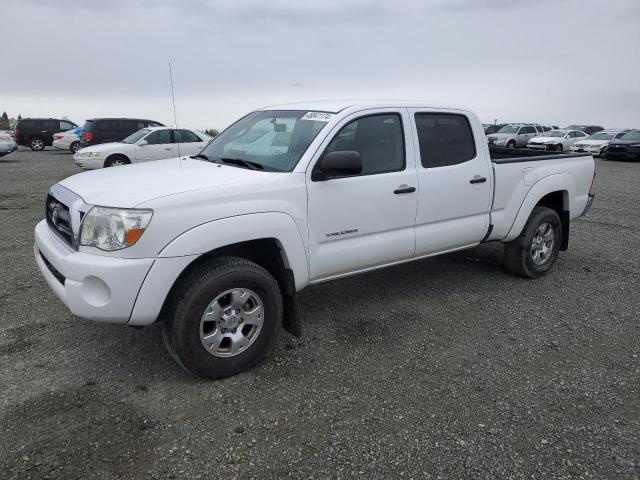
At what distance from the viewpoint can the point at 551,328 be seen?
4152 mm

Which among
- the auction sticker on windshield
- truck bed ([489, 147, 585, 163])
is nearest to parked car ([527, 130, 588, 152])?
truck bed ([489, 147, 585, 163])

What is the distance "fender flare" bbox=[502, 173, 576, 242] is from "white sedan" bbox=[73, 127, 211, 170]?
10.4m

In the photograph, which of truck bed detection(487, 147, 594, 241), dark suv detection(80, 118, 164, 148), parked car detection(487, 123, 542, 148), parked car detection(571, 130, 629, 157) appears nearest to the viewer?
truck bed detection(487, 147, 594, 241)

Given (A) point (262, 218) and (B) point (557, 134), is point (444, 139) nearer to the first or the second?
(A) point (262, 218)

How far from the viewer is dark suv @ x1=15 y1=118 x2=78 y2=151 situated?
25.9 metres

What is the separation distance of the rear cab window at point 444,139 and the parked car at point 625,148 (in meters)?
22.0

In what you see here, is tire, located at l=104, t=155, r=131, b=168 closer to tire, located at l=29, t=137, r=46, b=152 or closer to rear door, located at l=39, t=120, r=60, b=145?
rear door, located at l=39, t=120, r=60, b=145

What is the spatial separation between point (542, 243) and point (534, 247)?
0.13 m

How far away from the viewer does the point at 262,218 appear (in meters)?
3.19

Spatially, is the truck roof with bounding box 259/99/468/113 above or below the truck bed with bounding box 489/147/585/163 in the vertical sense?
above

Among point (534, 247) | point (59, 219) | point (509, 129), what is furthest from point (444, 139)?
point (509, 129)

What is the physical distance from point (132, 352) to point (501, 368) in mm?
2662

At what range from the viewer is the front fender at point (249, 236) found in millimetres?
2930

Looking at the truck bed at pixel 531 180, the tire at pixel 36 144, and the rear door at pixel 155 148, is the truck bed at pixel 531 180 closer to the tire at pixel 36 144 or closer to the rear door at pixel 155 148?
the rear door at pixel 155 148
